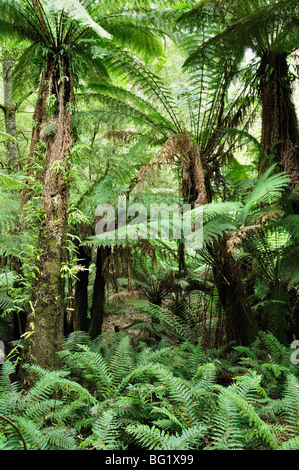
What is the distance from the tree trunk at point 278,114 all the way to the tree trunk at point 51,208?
67.1 inches

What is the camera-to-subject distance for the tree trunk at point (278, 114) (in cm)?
274

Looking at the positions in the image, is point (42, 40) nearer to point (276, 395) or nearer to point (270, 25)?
point (270, 25)

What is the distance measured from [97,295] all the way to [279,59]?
298 cm

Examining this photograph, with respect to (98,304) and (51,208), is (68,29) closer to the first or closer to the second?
(51,208)

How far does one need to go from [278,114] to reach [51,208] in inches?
85.6

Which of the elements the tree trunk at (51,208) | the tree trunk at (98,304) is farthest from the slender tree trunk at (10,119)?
the tree trunk at (51,208)

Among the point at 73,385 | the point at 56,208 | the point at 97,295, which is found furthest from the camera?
the point at 97,295

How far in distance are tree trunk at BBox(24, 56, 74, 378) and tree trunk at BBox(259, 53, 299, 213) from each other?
1.70m

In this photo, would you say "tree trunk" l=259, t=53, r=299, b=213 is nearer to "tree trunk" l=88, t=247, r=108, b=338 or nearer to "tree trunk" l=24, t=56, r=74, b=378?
"tree trunk" l=24, t=56, r=74, b=378

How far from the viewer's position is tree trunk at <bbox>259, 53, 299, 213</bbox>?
274 centimetres

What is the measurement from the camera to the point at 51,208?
2.19 metres

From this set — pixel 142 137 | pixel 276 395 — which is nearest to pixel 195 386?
pixel 276 395

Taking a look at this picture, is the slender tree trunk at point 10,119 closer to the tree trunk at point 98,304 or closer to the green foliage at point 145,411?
the tree trunk at point 98,304
